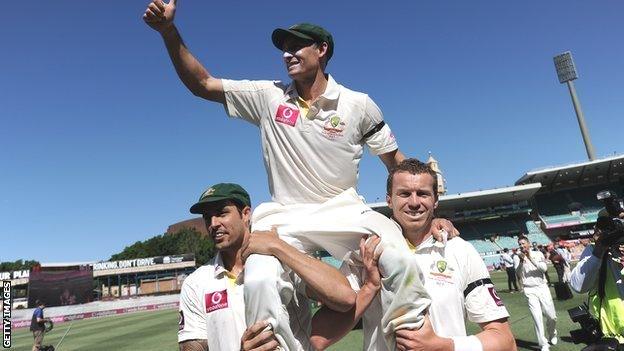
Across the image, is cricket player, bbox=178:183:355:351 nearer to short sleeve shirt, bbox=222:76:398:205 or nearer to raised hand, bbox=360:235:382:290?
raised hand, bbox=360:235:382:290

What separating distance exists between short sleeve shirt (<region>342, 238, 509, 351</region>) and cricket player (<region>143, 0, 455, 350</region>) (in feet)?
0.60

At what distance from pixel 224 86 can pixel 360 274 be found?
5.25 ft

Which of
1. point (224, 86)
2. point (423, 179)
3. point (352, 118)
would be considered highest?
point (224, 86)

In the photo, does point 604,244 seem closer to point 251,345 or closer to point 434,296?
point 434,296

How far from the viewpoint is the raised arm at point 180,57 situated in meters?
2.82

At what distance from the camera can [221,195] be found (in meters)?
3.46

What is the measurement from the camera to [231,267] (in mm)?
3697

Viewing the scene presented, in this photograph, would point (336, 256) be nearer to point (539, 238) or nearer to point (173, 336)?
point (173, 336)

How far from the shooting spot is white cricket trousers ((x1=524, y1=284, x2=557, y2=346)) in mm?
9297

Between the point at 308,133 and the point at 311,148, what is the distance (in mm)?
102

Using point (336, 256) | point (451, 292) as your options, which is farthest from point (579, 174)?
point (336, 256)

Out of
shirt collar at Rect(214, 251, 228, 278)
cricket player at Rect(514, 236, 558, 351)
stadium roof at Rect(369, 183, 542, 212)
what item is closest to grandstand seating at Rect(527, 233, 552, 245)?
stadium roof at Rect(369, 183, 542, 212)

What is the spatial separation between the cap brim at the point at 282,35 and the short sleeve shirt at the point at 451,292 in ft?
5.12

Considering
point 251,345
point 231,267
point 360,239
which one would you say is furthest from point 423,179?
point 231,267
